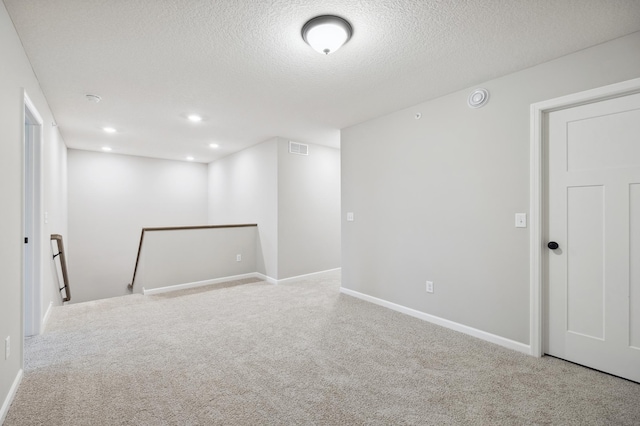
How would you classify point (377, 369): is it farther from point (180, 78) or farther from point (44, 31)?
point (44, 31)

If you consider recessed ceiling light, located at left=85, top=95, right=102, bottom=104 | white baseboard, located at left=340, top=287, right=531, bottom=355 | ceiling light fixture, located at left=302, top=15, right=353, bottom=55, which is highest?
recessed ceiling light, located at left=85, top=95, right=102, bottom=104

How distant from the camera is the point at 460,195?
311 centimetres

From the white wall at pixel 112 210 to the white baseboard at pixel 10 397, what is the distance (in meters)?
4.62

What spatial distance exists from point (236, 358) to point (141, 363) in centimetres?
74

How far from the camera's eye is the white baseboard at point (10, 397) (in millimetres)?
1749

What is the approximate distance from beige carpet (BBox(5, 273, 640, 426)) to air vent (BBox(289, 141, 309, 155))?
288cm

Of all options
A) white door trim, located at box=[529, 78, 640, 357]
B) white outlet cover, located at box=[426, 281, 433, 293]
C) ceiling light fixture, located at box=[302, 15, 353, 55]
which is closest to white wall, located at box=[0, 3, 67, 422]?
ceiling light fixture, located at box=[302, 15, 353, 55]

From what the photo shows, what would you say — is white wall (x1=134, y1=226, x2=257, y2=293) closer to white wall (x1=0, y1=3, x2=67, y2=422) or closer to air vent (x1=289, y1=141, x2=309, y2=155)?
air vent (x1=289, y1=141, x2=309, y2=155)

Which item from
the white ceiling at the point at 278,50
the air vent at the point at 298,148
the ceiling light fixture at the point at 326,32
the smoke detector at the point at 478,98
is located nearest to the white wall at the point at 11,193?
the white ceiling at the point at 278,50

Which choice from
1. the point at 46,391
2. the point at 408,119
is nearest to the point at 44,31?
the point at 46,391

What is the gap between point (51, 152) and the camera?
3.84 m

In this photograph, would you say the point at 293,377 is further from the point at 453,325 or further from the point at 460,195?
the point at 460,195

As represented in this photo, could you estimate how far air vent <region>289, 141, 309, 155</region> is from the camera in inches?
206

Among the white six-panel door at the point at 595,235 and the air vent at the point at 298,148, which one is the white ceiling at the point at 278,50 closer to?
the white six-panel door at the point at 595,235
